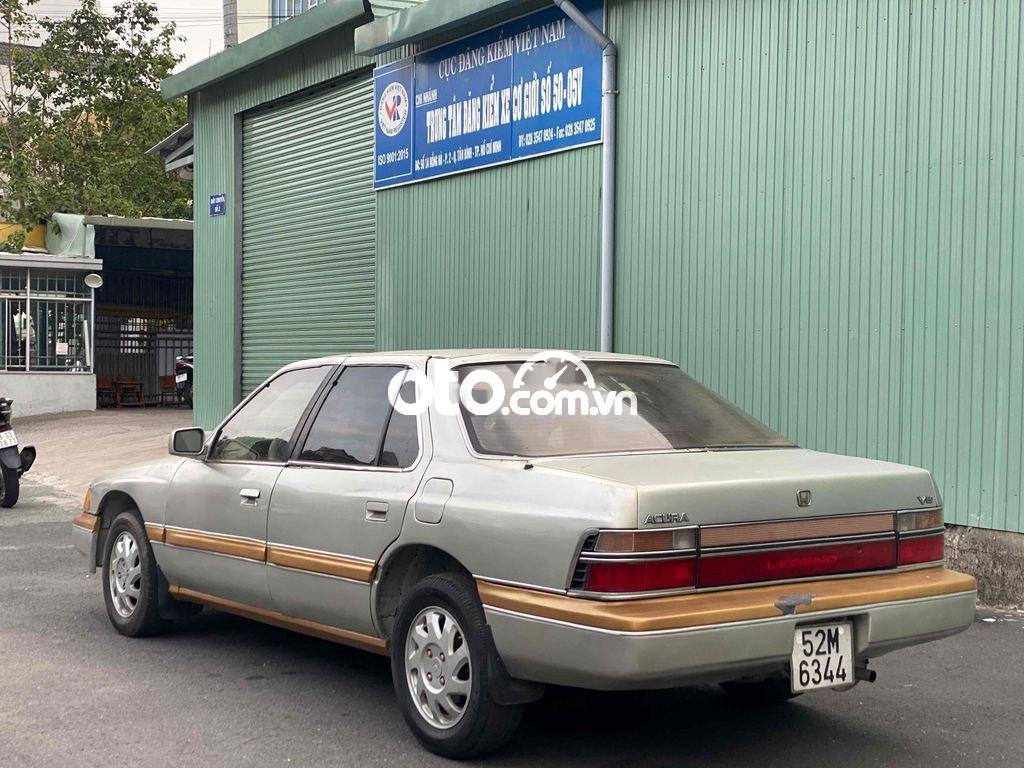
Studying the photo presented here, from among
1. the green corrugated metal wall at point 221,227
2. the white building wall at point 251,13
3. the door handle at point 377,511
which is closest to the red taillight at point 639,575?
the door handle at point 377,511

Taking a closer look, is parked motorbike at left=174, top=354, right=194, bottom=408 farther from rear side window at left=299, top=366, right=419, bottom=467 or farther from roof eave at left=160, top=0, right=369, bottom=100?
rear side window at left=299, top=366, right=419, bottom=467

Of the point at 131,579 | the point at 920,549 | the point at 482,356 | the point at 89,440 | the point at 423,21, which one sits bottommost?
the point at 89,440

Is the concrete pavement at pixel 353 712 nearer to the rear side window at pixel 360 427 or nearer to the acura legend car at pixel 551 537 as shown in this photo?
the acura legend car at pixel 551 537

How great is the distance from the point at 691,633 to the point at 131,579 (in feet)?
12.3

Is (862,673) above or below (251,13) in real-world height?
below

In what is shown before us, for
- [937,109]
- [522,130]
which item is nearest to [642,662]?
[937,109]

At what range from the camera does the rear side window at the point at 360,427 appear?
17.5 ft

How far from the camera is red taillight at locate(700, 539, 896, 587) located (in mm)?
4348

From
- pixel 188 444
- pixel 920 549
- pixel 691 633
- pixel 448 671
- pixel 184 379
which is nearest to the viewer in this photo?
pixel 691 633

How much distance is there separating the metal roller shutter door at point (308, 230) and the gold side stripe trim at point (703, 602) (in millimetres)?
10446

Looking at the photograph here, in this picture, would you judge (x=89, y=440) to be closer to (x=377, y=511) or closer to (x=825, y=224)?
(x=825, y=224)

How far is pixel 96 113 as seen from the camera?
3275 centimetres

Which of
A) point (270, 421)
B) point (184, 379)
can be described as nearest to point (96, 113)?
point (184, 379)

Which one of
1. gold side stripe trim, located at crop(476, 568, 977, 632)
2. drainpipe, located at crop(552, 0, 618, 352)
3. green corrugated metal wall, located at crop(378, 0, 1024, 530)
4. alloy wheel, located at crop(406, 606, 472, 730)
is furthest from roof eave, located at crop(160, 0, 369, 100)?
gold side stripe trim, located at crop(476, 568, 977, 632)
